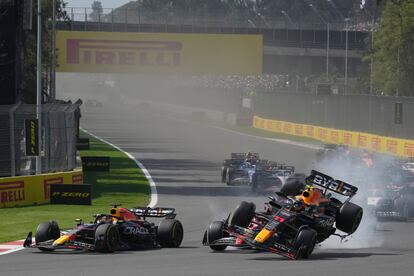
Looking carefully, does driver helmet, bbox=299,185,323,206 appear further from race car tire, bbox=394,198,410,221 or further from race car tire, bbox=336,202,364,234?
race car tire, bbox=394,198,410,221

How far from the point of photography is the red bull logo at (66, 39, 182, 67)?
83.8 m

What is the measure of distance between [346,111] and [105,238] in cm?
6003

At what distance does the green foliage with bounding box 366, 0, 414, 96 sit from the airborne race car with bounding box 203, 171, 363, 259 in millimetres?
63377

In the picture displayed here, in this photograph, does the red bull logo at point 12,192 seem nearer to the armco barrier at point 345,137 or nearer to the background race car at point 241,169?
the background race car at point 241,169

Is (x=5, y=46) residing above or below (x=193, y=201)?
above

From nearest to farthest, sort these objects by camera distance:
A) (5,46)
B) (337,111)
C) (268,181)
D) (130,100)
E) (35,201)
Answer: (35,201), (268,181), (5,46), (337,111), (130,100)

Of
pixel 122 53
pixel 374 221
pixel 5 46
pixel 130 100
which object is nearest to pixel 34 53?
pixel 122 53

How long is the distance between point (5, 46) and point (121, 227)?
25.9 meters

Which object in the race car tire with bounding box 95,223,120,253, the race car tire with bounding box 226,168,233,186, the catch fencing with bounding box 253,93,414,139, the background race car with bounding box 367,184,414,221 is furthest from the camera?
the catch fencing with bounding box 253,93,414,139

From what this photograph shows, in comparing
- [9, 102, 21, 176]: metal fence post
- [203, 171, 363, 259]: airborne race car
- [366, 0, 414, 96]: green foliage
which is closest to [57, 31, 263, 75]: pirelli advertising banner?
[366, 0, 414, 96]: green foliage

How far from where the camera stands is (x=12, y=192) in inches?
1310

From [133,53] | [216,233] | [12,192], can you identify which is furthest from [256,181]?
[133,53]

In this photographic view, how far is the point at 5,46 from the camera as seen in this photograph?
4606 cm

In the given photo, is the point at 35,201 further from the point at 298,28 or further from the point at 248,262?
the point at 298,28
